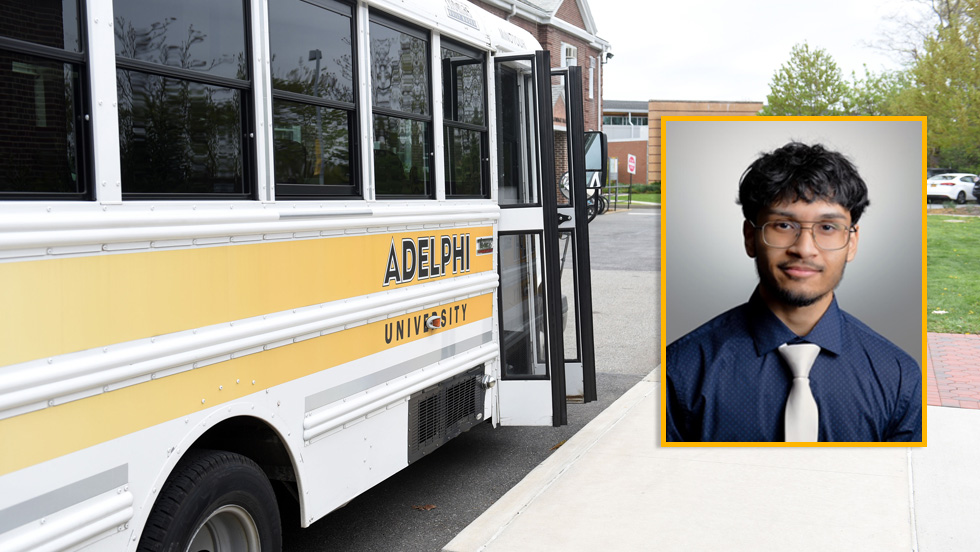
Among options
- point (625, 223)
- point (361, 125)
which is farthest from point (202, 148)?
point (625, 223)

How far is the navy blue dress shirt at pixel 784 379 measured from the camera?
3170 mm

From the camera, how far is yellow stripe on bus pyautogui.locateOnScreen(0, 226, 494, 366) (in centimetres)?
245

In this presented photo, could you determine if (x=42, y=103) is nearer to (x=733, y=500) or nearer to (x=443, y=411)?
(x=443, y=411)

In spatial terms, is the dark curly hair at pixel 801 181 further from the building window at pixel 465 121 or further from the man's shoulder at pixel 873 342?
the building window at pixel 465 121

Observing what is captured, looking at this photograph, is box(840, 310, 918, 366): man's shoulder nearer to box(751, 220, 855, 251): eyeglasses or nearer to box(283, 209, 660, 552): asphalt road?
box(751, 220, 855, 251): eyeglasses

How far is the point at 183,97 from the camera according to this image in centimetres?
316

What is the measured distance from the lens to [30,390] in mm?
2434

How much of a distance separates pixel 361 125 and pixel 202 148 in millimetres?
1076

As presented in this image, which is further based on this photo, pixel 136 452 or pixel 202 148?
pixel 202 148

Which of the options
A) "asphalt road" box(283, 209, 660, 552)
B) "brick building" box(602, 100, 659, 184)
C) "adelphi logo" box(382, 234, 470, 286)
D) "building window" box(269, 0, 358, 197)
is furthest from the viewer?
"brick building" box(602, 100, 659, 184)

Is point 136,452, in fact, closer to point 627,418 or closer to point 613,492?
point 613,492

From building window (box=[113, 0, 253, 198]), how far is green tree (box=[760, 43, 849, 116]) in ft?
113

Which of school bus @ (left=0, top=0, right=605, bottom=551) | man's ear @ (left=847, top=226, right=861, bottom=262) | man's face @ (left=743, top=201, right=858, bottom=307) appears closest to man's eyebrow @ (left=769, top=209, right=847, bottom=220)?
man's face @ (left=743, top=201, right=858, bottom=307)

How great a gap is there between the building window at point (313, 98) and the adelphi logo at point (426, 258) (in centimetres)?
45
